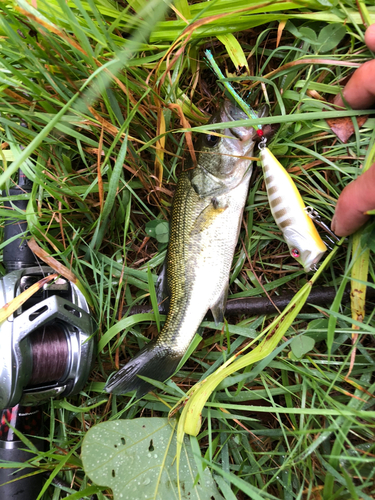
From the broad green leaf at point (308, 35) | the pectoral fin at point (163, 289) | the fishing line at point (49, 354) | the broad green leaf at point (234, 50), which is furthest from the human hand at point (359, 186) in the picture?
the fishing line at point (49, 354)

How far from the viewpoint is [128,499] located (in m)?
1.64

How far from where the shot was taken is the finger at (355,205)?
57.4 inches

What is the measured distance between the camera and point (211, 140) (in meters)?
1.77

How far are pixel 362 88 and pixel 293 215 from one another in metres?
0.69

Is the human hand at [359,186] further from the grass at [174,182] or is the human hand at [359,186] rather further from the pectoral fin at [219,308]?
the pectoral fin at [219,308]

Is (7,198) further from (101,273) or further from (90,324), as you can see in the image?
(90,324)

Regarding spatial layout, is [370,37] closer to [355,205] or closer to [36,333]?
[355,205]

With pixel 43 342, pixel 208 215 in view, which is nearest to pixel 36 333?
pixel 43 342

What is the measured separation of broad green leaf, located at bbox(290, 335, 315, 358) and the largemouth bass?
1.36 ft

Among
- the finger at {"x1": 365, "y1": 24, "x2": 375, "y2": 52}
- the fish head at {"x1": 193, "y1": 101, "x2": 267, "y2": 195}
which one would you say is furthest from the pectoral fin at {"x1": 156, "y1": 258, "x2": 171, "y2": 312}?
the finger at {"x1": 365, "y1": 24, "x2": 375, "y2": 52}

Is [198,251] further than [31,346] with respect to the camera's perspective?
Yes

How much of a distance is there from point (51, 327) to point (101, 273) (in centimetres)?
40

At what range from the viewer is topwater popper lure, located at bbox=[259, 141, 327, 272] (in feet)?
5.29

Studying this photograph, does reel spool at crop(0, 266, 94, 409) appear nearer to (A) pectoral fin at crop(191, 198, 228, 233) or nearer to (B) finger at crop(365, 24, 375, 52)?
(A) pectoral fin at crop(191, 198, 228, 233)
